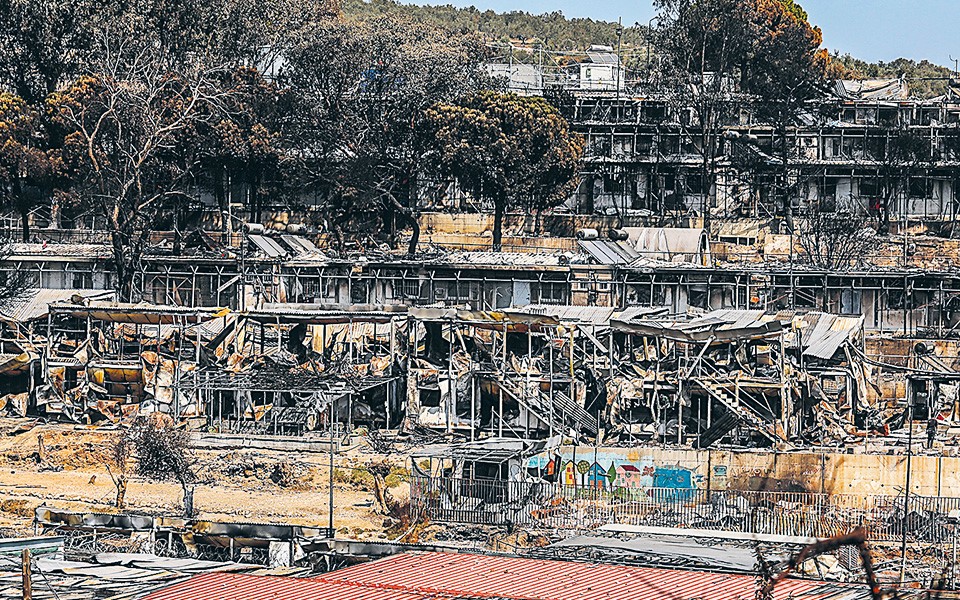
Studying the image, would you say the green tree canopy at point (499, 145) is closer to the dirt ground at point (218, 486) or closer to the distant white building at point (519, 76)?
the distant white building at point (519, 76)

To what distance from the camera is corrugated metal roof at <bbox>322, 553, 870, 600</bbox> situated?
23484 millimetres

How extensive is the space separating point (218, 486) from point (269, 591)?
1350cm

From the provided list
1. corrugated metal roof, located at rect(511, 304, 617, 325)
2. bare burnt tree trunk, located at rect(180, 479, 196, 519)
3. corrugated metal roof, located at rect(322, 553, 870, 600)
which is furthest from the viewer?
corrugated metal roof, located at rect(511, 304, 617, 325)

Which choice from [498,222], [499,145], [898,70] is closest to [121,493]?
[499,145]

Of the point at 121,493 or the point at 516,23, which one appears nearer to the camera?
the point at 121,493

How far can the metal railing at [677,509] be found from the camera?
101 feet

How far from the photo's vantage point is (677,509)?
32.8 meters

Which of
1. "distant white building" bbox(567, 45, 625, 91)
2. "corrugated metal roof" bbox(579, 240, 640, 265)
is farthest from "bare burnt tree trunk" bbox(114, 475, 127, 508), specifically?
"distant white building" bbox(567, 45, 625, 91)

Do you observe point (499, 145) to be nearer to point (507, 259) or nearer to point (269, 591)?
point (507, 259)

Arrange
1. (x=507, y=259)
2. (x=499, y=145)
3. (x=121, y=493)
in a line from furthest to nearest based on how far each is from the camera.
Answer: (x=499, y=145), (x=507, y=259), (x=121, y=493)

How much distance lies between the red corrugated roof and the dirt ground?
8.18 metres

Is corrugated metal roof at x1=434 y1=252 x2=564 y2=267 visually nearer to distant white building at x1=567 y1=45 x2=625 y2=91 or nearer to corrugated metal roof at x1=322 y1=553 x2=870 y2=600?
distant white building at x1=567 y1=45 x2=625 y2=91

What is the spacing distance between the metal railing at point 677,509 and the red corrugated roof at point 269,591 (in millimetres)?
8046

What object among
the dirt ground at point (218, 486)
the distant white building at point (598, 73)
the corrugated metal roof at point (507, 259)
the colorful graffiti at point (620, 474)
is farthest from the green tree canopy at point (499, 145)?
the colorful graffiti at point (620, 474)
